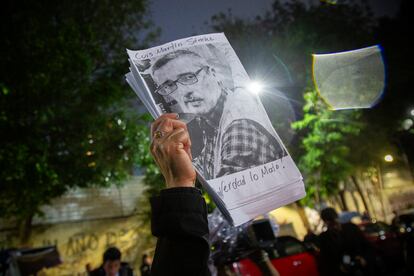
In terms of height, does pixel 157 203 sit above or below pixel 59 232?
below

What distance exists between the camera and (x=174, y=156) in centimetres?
124

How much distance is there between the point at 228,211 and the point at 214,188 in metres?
0.10

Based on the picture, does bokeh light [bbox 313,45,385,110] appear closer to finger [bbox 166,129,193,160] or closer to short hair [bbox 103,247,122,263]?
finger [bbox 166,129,193,160]

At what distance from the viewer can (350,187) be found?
2933 centimetres

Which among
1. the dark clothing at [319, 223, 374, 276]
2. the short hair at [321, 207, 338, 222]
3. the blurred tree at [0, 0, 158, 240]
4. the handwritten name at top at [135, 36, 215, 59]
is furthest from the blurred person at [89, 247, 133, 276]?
the blurred tree at [0, 0, 158, 240]

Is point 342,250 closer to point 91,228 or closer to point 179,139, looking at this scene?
point 179,139

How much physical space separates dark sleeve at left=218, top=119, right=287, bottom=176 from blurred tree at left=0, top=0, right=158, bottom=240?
7634mm

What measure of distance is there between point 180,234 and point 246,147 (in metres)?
0.59

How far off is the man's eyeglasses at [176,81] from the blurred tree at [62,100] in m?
7.47

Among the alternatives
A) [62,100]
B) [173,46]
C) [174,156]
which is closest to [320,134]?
[62,100]

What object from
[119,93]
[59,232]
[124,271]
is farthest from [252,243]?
[59,232]

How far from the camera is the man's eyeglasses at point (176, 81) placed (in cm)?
156

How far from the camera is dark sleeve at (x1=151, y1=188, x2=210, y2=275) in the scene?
108 centimetres

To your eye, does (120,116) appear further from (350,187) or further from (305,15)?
(350,187)
